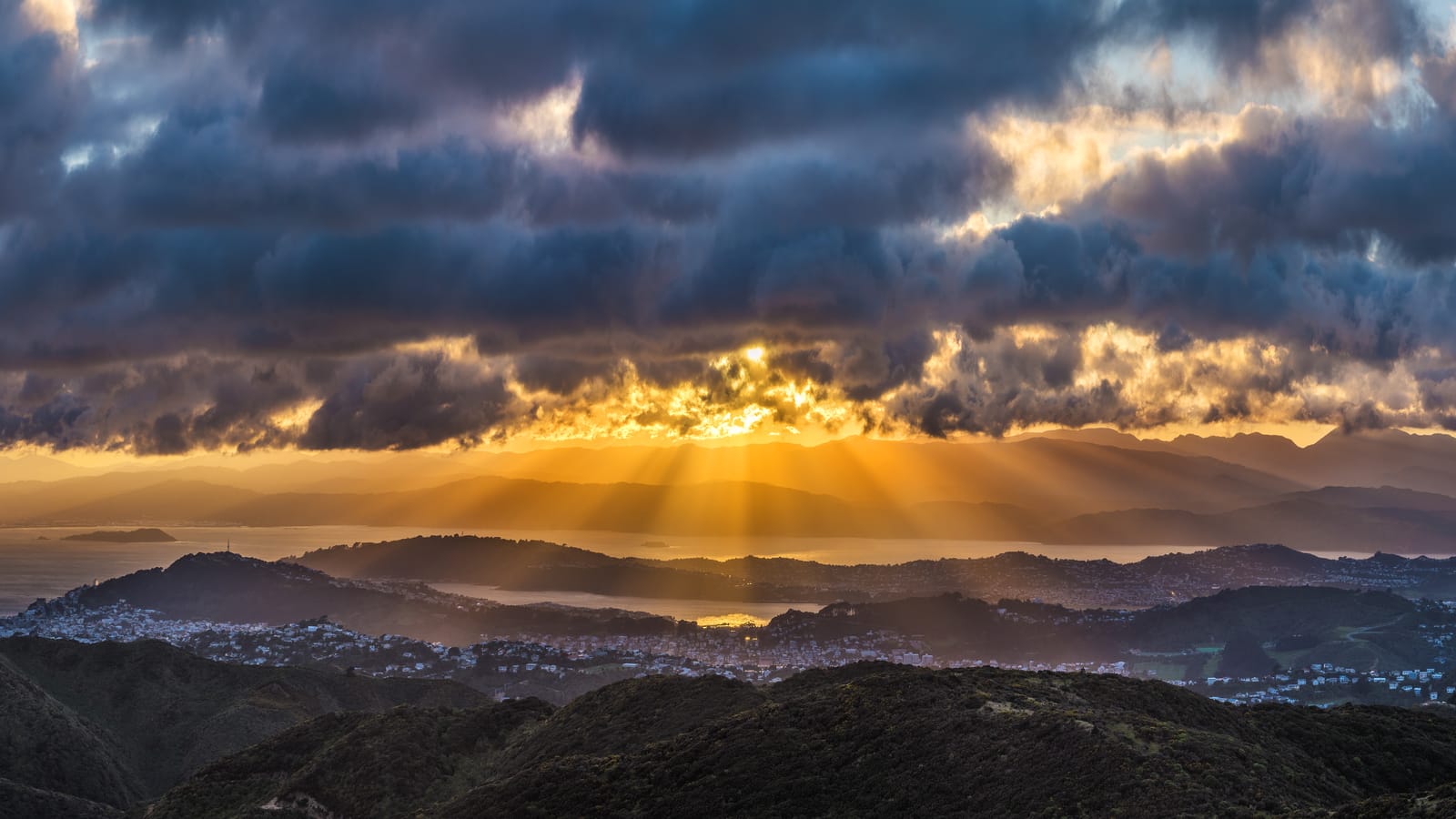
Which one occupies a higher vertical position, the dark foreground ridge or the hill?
the dark foreground ridge

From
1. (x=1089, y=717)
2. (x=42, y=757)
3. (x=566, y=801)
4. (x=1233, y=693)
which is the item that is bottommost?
(x=1233, y=693)

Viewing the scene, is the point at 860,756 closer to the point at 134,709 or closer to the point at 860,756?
the point at 860,756

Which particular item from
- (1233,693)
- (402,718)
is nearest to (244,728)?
(402,718)

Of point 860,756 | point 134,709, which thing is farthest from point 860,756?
point 134,709

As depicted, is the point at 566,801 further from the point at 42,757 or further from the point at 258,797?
the point at 42,757

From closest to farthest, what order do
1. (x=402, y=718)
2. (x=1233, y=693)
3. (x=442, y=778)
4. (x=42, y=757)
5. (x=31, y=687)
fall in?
(x=442, y=778)
(x=402, y=718)
(x=42, y=757)
(x=31, y=687)
(x=1233, y=693)

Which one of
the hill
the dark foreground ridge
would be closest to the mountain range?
the dark foreground ridge

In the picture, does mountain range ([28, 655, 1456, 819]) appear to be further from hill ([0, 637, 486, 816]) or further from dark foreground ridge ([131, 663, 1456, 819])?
hill ([0, 637, 486, 816])
